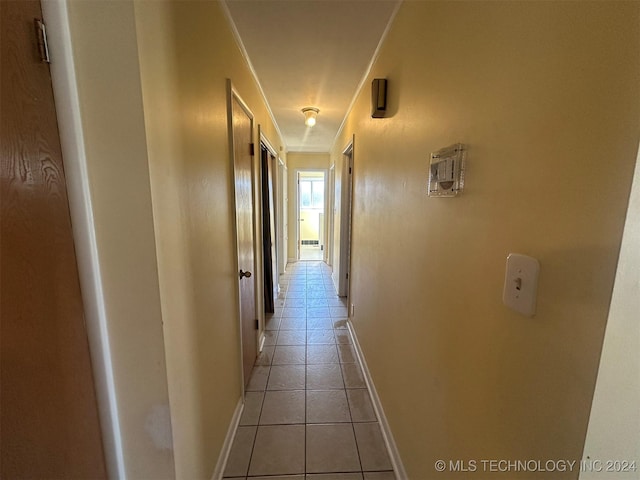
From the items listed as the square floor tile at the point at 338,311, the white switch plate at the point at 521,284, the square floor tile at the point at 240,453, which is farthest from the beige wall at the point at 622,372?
the square floor tile at the point at 338,311

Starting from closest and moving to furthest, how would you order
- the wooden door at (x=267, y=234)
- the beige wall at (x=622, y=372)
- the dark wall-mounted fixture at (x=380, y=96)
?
the beige wall at (x=622, y=372) < the dark wall-mounted fixture at (x=380, y=96) < the wooden door at (x=267, y=234)

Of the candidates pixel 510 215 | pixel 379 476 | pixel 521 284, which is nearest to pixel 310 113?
pixel 510 215

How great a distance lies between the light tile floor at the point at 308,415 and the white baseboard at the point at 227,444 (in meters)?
0.03

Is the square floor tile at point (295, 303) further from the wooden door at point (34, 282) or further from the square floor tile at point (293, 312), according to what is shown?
the wooden door at point (34, 282)

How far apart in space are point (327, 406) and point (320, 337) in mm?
929

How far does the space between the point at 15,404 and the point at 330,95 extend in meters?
2.80

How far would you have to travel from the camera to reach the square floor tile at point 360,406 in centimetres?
175

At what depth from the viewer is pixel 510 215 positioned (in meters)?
0.62

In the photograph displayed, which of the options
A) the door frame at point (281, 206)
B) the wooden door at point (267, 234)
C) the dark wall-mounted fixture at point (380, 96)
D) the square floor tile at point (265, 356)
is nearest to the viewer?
the dark wall-mounted fixture at point (380, 96)

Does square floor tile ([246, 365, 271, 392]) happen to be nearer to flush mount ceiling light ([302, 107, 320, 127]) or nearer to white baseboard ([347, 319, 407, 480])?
Result: white baseboard ([347, 319, 407, 480])

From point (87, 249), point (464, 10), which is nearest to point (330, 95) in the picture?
point (464, 10)

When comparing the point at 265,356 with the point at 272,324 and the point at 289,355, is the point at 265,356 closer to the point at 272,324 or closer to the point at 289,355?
the point at 289,355

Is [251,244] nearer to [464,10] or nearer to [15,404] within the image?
[15,404]

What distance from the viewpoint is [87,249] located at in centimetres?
74
